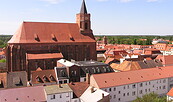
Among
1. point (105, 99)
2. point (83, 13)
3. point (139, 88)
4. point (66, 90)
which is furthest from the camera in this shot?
point (83, 13)

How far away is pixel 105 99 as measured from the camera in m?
35.3

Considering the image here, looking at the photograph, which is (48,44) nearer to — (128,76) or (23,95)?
(23,95)

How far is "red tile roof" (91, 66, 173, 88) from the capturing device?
41344 millimetres

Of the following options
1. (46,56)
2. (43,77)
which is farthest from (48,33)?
(43,77)

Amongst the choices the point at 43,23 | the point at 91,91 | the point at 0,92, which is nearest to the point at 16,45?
the point at 43,23

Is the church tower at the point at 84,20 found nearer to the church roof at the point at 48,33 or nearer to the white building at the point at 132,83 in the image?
the church roof at the point at 48,33

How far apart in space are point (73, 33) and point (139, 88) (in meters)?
37.1

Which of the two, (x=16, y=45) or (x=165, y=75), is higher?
(x=16, y=45)

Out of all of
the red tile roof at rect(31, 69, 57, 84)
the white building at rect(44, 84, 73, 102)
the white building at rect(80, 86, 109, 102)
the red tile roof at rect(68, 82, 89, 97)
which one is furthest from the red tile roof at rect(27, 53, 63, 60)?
the white building at rect(80, 86, 109, 102)

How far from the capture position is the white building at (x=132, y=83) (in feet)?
134

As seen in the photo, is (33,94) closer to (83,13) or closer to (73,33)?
(73,33)

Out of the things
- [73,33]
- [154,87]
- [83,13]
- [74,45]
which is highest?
[83,13]

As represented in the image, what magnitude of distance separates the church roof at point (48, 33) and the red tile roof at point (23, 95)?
2904cm

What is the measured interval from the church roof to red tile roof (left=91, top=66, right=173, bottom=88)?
30146mm
